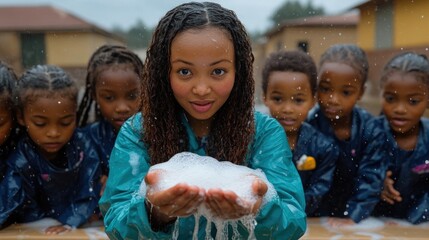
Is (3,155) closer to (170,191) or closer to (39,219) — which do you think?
(39,219)

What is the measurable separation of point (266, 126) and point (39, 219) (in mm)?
1586

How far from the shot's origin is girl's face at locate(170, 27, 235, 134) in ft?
5.25

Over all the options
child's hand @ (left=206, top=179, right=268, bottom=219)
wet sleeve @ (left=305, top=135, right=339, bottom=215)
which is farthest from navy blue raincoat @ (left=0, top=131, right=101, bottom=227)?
child's hand @ (left=206, top=179, right=268, bottom=219)

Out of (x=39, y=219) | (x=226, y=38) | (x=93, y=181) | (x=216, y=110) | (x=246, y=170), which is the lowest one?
(x=39, y=219)

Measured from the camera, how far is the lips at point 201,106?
1.65 meters

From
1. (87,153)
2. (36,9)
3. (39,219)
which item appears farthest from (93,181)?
(36,9)

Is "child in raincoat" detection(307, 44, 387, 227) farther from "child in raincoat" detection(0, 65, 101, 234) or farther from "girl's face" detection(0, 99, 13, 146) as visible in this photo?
"girl's face" detection(0, 99, 13, 146)

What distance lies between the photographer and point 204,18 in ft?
5.37

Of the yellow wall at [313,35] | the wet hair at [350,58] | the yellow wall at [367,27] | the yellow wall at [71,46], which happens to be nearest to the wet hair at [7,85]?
the wet hair at [350,58]

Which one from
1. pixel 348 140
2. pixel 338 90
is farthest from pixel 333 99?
pixel 348 140

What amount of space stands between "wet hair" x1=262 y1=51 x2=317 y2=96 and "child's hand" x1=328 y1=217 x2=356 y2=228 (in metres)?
0.71

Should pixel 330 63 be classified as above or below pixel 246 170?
above

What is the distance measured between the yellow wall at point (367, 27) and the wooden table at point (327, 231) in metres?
15.4

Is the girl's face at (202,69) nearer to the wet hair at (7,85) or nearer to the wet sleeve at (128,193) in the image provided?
the wet sleeve at (128,193)
